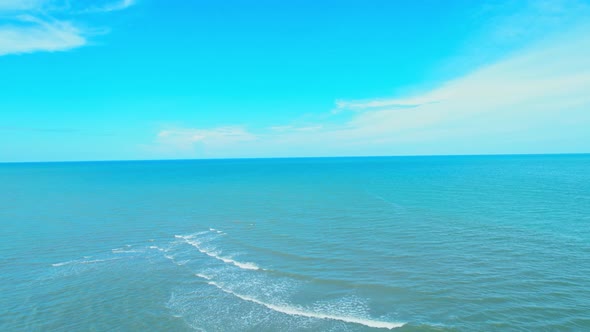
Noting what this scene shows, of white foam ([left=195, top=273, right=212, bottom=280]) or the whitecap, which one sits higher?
the whitecap

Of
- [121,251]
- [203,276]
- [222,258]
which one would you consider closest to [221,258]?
[222,258]

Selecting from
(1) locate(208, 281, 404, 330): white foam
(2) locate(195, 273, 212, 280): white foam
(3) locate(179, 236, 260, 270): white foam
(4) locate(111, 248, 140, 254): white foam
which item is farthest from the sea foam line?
(4) locate(111, 248, 140, 254): white foam

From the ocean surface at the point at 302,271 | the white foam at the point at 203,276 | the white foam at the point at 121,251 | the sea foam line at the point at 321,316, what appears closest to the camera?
the sea foam line at the point at 321,316

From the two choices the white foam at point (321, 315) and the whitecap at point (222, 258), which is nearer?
the white foam at point (321, 315)

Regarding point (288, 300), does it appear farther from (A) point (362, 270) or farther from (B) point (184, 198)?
(B) point (184, 198)

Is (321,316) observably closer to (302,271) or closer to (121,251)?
(302,271)

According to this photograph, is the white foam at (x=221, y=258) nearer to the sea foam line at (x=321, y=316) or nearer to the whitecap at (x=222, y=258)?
the whitecap at (x=222, y=258)

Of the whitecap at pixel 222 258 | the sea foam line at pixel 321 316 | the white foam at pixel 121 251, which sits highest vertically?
the white foam at pixel 121 251

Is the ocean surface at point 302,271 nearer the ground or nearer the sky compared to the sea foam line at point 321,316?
nearer the sky

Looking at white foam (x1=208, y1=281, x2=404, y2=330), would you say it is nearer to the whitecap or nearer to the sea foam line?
the sea foam line

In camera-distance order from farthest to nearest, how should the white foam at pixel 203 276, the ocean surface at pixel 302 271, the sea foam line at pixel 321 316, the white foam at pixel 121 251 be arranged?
1. the white foam at pixel 121 251
2. the white foam at pixel 203 276
3. the ocean surface at pixel 302 271
4. the sea foam line at pixel 321 316

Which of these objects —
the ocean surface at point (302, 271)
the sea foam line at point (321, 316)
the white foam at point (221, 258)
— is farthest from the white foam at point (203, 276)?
the sea foam line at point (321, 316)

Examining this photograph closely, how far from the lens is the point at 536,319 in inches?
669

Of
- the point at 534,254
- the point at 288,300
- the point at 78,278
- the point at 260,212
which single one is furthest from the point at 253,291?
the point at 260,212
